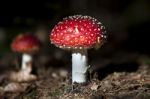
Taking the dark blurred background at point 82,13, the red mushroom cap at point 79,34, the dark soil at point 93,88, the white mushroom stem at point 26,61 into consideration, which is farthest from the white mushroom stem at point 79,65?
the dark blurred background at point 82,13

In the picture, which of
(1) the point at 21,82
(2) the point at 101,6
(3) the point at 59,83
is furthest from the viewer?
(2) the point at 101,6

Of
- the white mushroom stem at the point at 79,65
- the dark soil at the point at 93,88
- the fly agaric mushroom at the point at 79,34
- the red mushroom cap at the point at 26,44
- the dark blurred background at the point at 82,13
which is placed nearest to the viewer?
the dark soil at the point at 93,88

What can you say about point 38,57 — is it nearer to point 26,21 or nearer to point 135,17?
point 26,21

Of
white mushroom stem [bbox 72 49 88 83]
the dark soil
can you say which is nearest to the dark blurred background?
the dark soil

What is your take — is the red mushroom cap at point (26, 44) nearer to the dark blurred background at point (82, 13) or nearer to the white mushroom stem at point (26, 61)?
the white mushroom stem at point (26, 61)

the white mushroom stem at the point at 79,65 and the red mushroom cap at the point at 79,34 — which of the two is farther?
the white mushroom stem at the point at 79,65

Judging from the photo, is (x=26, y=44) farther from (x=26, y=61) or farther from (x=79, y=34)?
(x=79, y=34)

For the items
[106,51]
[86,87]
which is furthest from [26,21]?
[86,87]
